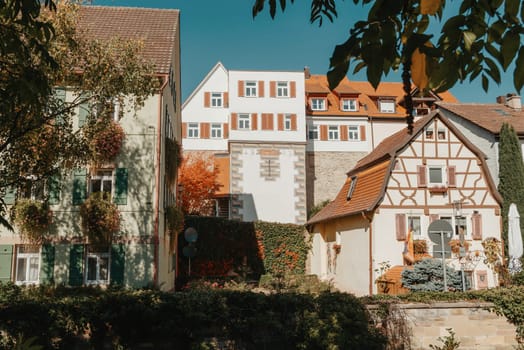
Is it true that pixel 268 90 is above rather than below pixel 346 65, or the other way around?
above

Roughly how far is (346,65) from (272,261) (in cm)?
2519

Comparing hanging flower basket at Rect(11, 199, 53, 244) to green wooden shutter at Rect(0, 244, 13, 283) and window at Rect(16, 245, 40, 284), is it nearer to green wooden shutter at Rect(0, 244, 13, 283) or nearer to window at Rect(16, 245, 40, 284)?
window at Rect(16, 245, 40, 284)

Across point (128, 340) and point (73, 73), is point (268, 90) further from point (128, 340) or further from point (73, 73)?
point (128, 340)

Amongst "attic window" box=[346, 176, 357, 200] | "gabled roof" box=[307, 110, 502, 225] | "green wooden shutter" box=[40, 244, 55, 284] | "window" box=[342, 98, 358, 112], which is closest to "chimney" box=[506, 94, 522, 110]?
"gabled roof" box=[307, 110, 502, 225]

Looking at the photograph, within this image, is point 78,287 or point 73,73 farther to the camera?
point 78,287

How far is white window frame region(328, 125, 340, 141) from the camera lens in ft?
118

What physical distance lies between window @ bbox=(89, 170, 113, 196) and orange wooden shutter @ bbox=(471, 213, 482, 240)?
13475 millimetres

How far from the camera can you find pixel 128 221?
1508 cm

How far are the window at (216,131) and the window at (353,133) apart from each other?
9562mm

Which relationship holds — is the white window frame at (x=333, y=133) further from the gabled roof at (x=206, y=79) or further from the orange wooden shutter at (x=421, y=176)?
the orange wooden shutter at (x=421, y=176)

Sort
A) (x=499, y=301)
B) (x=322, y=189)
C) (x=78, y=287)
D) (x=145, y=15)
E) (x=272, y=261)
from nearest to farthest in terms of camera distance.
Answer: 1. (x=499, y=301)
2. (x=78, y=287)
3. (x=145, y=15)
4. (x=272, y=261)
5. (x=322, y=189)

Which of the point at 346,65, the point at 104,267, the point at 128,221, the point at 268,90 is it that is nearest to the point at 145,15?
the point at 128,221

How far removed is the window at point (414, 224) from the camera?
19.0m

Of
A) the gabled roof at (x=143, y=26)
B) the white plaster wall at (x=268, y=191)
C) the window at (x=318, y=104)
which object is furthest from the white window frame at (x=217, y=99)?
the gabled roof at (x=143, y=26)
